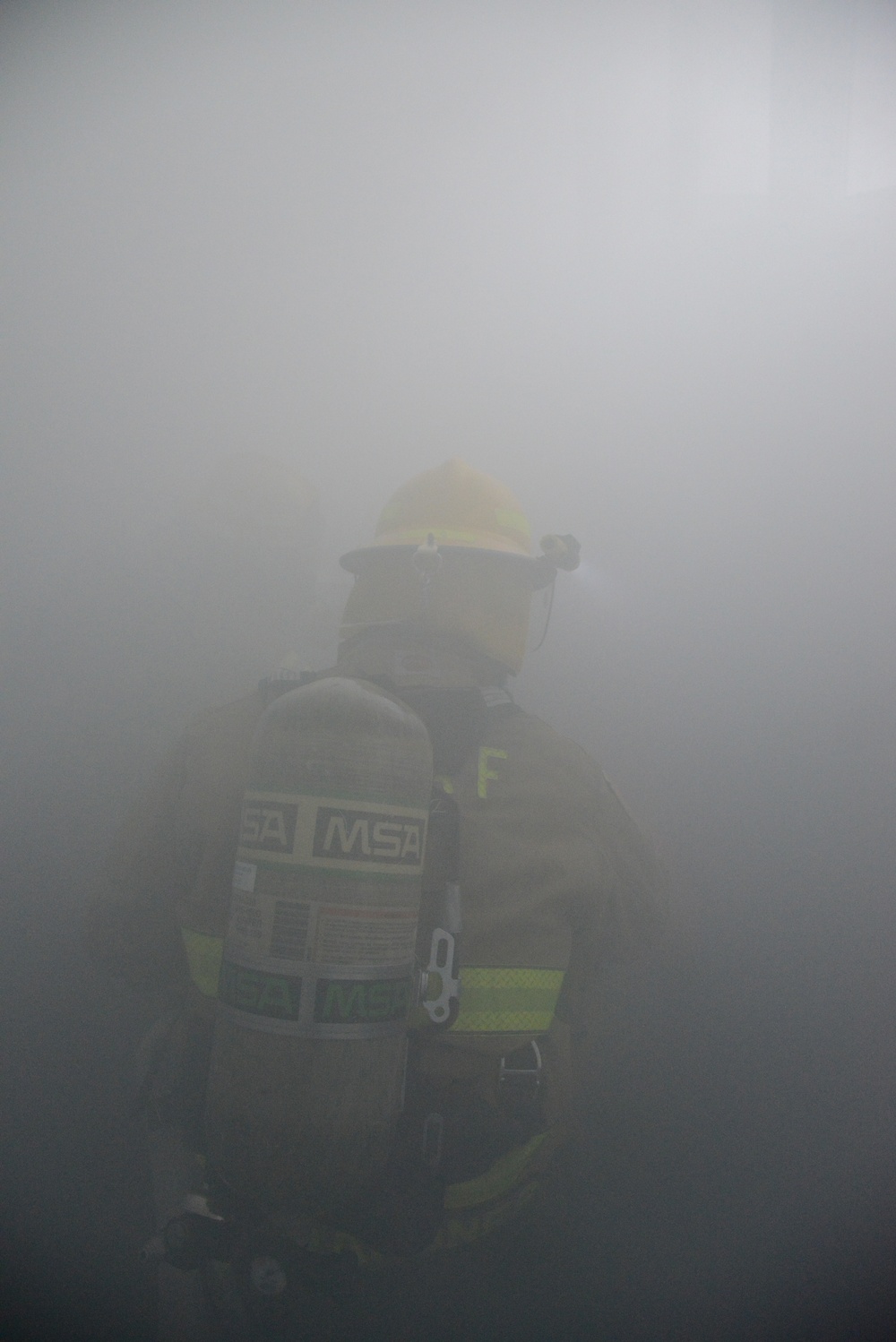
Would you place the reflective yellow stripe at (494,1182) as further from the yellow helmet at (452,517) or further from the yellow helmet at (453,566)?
the yellow helmet at (452,517)

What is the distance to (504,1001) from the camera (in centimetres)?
100

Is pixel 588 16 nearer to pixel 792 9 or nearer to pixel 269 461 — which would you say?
pixel 792 9

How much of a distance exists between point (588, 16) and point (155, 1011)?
105 inches

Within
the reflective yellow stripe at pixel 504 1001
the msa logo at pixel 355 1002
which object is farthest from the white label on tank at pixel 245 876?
the reflective yellow stripe at pixel 504 1001

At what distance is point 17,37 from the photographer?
152 cm

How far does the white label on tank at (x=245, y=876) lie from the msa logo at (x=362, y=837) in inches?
3.8

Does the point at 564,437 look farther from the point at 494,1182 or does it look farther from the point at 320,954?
the point at 494,1182

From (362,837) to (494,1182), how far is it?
655mm

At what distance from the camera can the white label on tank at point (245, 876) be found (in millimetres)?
827

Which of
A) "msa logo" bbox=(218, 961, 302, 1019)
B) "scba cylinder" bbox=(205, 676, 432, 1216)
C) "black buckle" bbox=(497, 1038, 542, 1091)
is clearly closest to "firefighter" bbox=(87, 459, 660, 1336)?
"black buckle" bbox=(497, 1038, 542, 1091)

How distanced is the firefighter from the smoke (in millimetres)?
452

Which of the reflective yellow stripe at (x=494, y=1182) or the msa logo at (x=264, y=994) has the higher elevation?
the msa logo at (x=264, y=994)

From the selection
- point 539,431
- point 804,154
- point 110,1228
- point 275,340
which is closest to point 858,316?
point 804,154

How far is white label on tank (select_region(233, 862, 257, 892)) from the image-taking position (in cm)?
83
